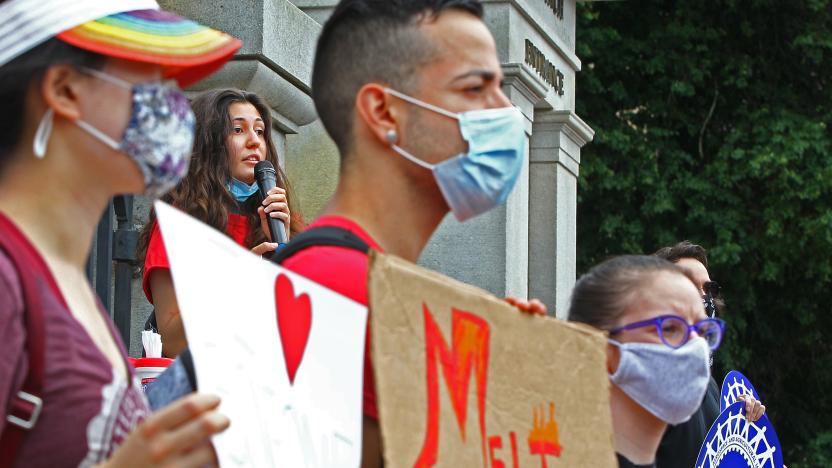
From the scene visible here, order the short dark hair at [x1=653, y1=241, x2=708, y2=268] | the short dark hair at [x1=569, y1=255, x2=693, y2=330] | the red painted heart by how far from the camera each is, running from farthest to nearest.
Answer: the short dark hair at [x1=653, y1=241, x2=708, y2=268] → the short dark hair at [x1=569, y1=255, x2=693, y2=330] → the red painted heart

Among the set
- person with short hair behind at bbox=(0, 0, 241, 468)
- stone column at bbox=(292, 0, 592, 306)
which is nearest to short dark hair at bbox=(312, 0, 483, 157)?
person with short hair behind at bbox=(0, 0, 241, 468)

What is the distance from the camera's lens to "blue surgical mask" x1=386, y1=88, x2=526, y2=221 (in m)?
2.92

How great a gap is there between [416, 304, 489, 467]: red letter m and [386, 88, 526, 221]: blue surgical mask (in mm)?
303

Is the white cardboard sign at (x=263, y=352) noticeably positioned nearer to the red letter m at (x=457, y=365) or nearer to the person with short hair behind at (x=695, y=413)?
the red letter m at (x=457, y=365)

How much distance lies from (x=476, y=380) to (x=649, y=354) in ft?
4.27

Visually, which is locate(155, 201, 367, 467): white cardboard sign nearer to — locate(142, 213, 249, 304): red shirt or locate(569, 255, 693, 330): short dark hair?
locate(569, 255, 693, 330): short dark hair

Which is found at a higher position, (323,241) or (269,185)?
(323,241)

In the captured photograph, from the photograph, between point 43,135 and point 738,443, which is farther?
point 738,443

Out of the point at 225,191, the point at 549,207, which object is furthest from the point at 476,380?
the point at 549,207

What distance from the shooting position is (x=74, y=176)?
228 centimetres

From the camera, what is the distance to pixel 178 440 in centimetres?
200


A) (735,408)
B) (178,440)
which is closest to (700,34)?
(735,408)

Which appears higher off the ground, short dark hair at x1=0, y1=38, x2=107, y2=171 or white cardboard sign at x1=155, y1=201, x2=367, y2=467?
short dark hair at x1=0, y1=38, x2=107, y2=171

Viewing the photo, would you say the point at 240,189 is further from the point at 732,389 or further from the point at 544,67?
the point at 544,67
